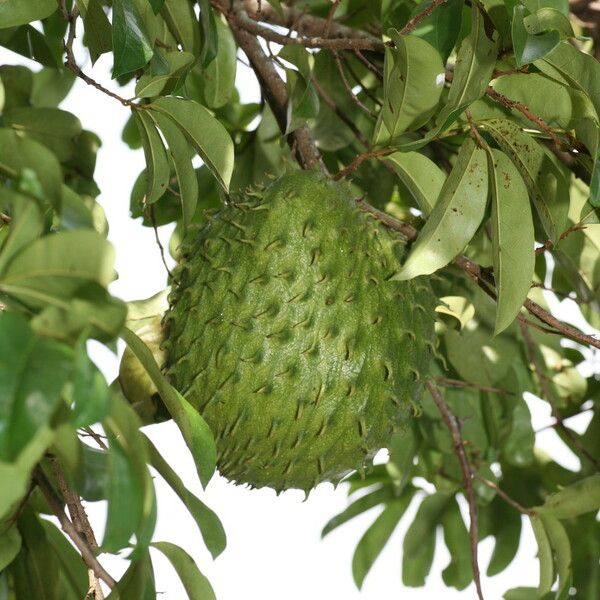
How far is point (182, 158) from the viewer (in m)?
1.19

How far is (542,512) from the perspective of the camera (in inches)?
Answer: 58.5

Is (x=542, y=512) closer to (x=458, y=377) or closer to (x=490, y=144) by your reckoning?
(x=458, y=377)

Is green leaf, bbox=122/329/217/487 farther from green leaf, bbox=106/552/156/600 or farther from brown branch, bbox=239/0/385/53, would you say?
brown branch, bbox=239/0/385/53

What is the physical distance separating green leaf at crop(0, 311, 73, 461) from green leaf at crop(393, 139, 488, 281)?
61 cm

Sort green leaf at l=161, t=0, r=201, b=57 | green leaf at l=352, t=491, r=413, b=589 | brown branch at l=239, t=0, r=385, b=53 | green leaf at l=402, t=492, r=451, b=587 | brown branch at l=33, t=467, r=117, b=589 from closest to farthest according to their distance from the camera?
brown branch at l=33, t=467, r=117, b=589, green leaf at l=161, t=0, r=201, b=57, brown branch at l=239, t=0, r=385, b=53, green leaf at l=402, t=492, r=451, b=587, green leaf at l=352, t=491, r=413, b=589

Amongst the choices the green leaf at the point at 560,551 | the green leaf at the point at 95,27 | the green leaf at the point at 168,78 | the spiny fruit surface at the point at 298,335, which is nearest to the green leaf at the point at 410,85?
the spiny fruit surface at the point at 298,335

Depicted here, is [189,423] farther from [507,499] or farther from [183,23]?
[507,499]

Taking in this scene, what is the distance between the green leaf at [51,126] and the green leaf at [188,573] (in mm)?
960

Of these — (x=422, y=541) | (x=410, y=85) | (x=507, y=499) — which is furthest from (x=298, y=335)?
(x=422, y=541)

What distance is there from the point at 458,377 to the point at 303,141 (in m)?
0.74

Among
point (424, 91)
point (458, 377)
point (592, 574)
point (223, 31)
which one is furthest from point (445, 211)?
point (592, 574)

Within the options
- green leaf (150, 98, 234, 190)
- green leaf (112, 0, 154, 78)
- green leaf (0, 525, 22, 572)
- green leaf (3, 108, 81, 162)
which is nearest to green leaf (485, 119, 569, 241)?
green leaf (150, 98, 234, 190)

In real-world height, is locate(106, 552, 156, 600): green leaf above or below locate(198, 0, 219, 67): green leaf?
below

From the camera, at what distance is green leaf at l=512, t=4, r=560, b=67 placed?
96 cm
